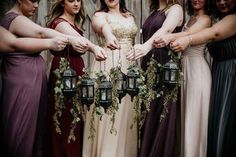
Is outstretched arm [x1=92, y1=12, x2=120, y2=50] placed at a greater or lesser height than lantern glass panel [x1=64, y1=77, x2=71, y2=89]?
greater

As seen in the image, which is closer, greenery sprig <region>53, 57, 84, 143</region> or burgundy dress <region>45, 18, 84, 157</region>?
greenery sprig <region>53, 57, 84, 143</region>

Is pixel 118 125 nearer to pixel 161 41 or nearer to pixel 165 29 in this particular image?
pixel 161 41

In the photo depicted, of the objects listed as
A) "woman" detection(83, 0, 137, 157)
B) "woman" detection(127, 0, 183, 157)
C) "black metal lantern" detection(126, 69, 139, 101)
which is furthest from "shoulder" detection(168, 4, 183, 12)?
"black metal lantern" detection(126, 69, 139, 101)

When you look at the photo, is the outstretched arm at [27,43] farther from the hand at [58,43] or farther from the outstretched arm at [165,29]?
the outstretched arm at [165,29]

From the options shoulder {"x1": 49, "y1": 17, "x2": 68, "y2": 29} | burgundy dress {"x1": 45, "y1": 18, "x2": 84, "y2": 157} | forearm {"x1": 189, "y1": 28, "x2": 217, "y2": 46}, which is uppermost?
shoulder {"x1": 49, "y1": 17, "x2": 68, "y2": 29}

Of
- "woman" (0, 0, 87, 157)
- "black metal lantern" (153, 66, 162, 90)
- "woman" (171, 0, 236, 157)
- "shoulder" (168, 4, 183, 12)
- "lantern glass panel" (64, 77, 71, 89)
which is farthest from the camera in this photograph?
"shoulder" (168, 4, 183, 12)

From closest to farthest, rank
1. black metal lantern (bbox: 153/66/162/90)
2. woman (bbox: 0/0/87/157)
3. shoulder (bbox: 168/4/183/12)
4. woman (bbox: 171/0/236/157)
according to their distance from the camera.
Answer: woman (bbox: 0/0/87/157), woman (bbox: 171/0/236/157), black metal lantern (bbox: 153/66/162/90), shoulder (bbox: 168/4/183/12)

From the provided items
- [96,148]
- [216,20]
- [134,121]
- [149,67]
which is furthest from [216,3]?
[96,148]

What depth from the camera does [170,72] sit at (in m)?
5.95

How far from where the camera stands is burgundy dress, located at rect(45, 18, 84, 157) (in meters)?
6.29

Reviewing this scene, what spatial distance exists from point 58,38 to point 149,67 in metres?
1.00

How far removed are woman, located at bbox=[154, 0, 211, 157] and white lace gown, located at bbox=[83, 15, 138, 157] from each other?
578mm

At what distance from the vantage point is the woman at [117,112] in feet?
20.9

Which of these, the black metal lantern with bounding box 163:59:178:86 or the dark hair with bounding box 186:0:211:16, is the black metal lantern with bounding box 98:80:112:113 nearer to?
the black metal lantern with bounding box 163:59:178:86
